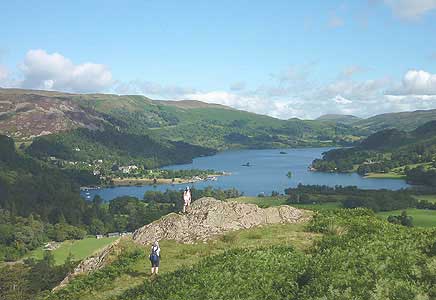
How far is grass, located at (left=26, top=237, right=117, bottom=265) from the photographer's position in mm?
161500

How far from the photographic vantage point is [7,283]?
3762 inches

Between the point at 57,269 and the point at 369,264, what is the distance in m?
107

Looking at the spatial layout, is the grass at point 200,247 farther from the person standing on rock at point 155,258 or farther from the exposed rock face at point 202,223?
the exposed rock face at point 202,223

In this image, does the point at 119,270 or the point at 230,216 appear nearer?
the point at 119,270

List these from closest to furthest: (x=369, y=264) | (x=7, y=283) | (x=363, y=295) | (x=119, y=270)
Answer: (x=363, y=295), (x=369, y=264), (x=119, y=270), (x=7, y=283)

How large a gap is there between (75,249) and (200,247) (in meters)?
157

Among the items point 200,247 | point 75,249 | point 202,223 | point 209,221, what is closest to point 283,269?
Answer: point 200,247

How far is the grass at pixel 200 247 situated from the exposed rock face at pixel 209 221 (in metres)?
0.82

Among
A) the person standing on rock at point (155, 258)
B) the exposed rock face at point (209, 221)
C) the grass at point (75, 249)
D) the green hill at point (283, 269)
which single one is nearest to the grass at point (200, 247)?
the green hill at point (283, 269)

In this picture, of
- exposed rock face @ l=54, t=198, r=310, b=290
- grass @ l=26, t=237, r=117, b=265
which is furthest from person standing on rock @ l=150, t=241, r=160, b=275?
grass @ l=26, t=237, r=117, b=265

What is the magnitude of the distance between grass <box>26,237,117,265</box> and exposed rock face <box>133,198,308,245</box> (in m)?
132

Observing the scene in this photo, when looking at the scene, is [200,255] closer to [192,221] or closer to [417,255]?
[192,221]

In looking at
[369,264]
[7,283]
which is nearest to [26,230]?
[7,283]

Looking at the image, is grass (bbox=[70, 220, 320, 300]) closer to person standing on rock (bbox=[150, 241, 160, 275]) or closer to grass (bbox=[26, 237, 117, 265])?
person standing on rock (bbox=[150, 241, 160, 275])
